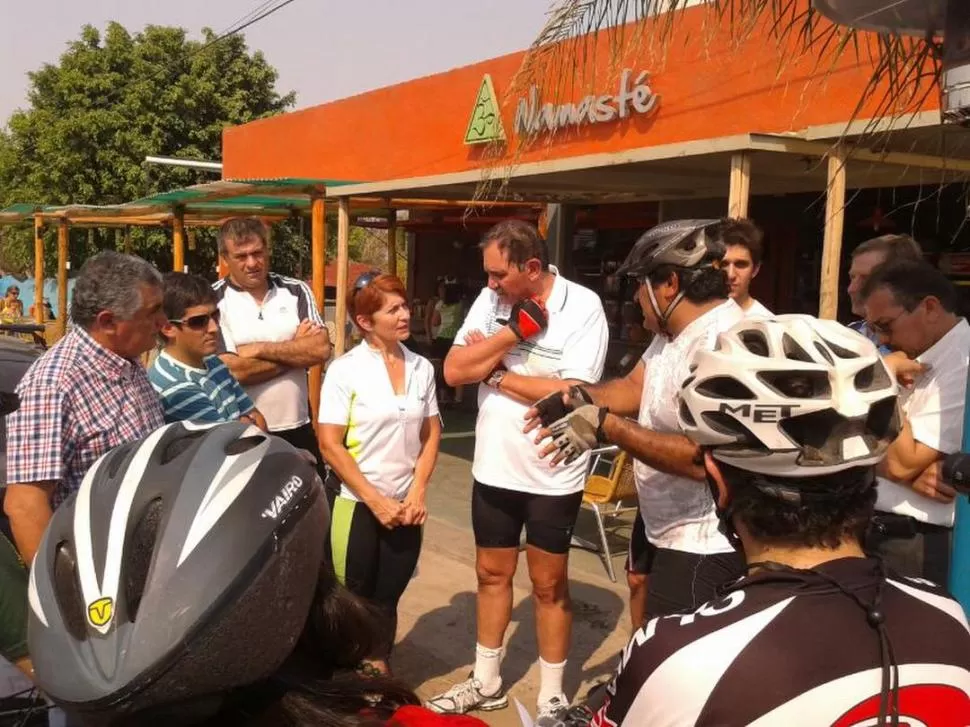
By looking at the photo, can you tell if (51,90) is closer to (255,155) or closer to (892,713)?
(255,155)

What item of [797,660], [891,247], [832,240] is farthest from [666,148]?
[797,660]

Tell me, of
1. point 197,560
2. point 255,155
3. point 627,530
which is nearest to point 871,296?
point 197,560

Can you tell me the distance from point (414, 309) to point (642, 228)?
5.99 metres

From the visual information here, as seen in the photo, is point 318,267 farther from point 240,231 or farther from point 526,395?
point 526,395

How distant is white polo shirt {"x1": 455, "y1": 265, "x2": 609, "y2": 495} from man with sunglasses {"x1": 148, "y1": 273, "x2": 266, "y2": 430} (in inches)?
38.6

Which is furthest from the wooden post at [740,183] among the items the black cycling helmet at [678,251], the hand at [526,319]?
the black cycling helmet at [678,251]

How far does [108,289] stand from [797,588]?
200 centimetres

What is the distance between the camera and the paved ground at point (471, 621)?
4.43 meters

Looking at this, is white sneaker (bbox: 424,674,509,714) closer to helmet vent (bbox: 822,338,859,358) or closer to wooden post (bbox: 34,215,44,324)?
helmet vent (bbox: 822,338,859,358)

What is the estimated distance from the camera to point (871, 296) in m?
3.09

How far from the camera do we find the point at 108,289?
2568 mm

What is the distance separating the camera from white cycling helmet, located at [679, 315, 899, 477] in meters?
1.40

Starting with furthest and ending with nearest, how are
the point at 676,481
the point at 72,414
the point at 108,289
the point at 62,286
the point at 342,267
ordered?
the point at 62,286, the point at 342,267, the point at 676,481, the point at 108,289, the point at 72,414

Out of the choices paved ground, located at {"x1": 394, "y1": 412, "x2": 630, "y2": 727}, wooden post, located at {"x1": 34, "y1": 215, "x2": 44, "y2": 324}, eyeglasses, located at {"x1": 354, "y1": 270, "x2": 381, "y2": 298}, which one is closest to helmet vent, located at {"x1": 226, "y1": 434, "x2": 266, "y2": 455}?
eyeglasses, located at {"x1": 354, "y1": 270, "x2": 381, "y2": 298}
